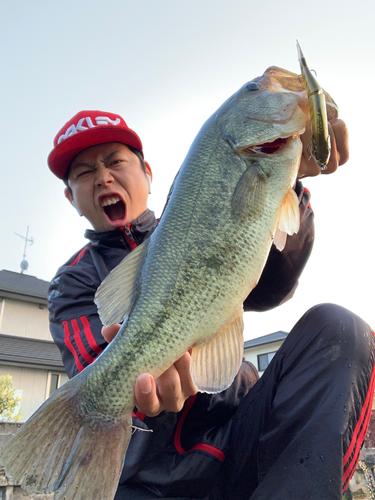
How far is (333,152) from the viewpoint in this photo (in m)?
2.43

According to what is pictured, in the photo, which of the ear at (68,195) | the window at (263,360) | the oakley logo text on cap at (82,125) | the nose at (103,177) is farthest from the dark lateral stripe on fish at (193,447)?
the window at (263,360)

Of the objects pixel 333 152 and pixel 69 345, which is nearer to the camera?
pixel 333 152

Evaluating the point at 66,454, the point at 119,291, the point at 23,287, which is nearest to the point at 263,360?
the point at 23,287

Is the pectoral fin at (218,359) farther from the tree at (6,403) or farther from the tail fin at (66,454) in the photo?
the tree at (6,403)

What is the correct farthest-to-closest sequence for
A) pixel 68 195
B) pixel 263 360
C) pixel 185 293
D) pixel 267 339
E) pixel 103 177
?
1. pixel 267 339
2. pixel 263 360
3. pixel 68 195
4. pixel 103 177
5. pixel 185 293

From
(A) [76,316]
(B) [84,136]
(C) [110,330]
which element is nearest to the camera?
(C) [110,330]

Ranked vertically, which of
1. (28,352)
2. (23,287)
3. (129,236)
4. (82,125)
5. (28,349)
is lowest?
(28,352)

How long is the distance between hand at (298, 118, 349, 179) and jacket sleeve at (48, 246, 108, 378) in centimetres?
171

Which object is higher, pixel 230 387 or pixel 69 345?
pixel 69 345

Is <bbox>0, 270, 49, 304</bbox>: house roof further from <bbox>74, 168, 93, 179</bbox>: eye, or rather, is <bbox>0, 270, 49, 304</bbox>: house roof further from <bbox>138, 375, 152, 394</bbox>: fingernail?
<bbox>138, 375, 152, 394</bbox>: fingernail

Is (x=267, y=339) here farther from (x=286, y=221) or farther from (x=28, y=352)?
(x=286, y=221)

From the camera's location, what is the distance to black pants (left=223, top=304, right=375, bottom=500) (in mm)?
1825

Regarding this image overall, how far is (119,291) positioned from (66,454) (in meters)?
0.76

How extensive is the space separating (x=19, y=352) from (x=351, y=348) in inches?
692
